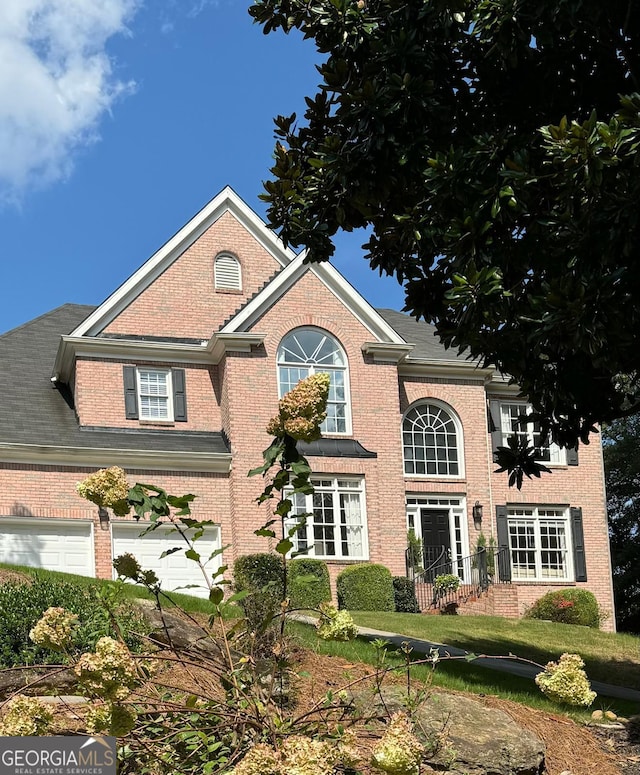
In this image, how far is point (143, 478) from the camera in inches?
941

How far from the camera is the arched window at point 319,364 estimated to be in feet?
83.6

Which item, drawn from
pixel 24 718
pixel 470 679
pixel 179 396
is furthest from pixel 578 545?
pixel 24 718

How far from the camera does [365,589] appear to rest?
23578 millimetres

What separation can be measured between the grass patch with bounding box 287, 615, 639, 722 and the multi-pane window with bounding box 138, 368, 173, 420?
12.8 m

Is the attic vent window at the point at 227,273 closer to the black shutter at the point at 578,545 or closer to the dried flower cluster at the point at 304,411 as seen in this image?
the black shutter at the point at 578,545

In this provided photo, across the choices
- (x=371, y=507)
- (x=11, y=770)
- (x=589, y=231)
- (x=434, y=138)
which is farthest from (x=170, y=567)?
(x=11, y=770)

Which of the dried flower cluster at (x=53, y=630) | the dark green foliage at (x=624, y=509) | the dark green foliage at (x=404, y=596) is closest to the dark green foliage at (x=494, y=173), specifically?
the dried flower cluster at (x=53, y=630)

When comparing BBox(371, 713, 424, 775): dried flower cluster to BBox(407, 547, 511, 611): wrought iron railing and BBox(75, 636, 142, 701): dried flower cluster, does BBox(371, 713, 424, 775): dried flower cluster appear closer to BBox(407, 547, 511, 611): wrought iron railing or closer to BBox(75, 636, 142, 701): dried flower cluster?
BBox(75, 636, 142, 701): dried flower cluster

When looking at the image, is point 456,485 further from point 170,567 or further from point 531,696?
point 531,696

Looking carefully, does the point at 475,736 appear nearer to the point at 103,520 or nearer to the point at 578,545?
the point at 103,520

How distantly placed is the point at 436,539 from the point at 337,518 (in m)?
3.05

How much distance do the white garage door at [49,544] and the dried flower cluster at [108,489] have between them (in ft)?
56.0

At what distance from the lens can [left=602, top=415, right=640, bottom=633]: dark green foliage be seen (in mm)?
35906

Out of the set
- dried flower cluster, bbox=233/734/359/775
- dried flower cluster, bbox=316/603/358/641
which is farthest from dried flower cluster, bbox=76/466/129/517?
dried flower cluster, bbox=233/734/359/775
